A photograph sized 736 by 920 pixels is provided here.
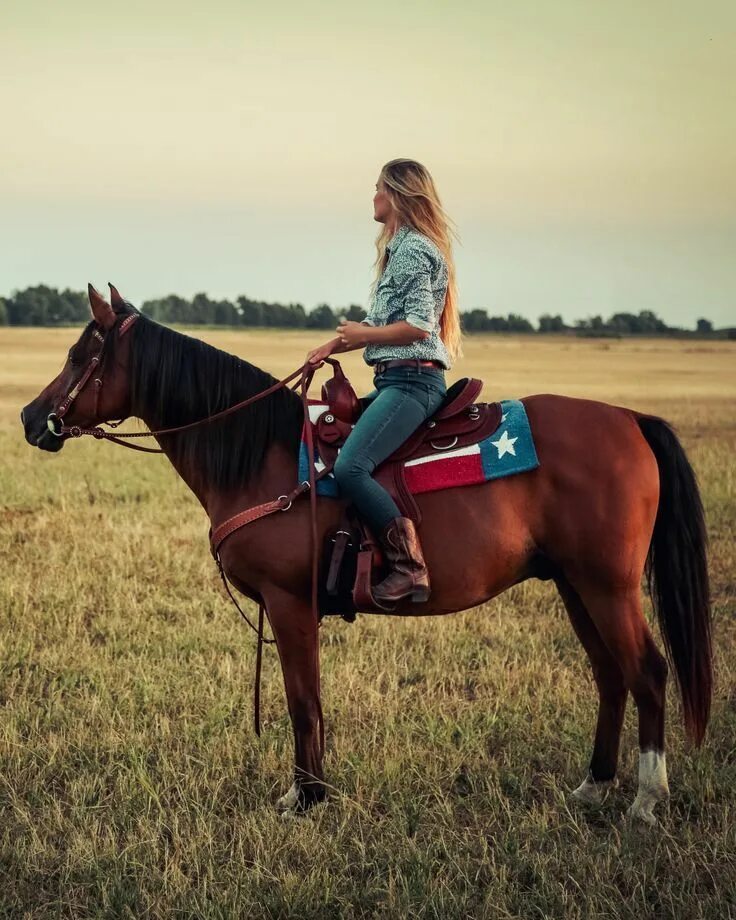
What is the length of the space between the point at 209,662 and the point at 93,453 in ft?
44.0

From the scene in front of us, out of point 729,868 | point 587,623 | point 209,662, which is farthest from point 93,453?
point 729,868

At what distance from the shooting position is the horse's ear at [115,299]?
17.3ft

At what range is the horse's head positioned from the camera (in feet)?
17.3

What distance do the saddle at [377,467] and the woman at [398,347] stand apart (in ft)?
0.33

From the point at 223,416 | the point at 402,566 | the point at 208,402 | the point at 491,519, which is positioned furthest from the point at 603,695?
the point at 208,402

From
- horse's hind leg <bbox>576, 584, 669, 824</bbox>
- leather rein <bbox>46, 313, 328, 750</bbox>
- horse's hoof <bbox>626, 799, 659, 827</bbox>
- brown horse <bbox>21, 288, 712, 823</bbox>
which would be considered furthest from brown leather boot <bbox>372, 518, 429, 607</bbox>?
horse's hoof <bbox>626, 799, 659, 827</bbox>

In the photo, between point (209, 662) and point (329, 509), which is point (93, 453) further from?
point (329, 509)

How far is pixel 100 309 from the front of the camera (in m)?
5.17

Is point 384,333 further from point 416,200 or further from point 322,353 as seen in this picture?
point 416,200

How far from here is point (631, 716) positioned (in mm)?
6445

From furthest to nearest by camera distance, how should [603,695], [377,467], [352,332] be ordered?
[603,695]
[377,467]
[352,332]

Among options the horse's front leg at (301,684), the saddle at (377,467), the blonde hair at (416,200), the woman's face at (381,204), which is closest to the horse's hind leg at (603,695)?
the saddle at (377,467)

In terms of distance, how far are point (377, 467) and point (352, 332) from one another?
29.4 inches

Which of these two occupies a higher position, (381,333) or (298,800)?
(381,333)
